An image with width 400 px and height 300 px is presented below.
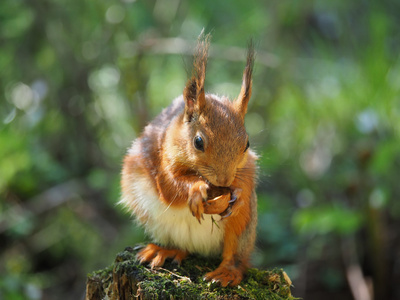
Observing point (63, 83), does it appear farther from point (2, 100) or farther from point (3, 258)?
point (3, 258)

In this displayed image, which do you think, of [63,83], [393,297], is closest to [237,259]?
[393,297]

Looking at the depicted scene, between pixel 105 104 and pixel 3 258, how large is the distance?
170 cm

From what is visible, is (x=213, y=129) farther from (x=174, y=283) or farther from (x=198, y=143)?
(x=174, y=283)

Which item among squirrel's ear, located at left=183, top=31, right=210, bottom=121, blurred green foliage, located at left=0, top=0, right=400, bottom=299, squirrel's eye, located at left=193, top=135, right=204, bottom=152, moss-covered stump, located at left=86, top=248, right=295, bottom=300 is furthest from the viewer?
blurred green foliage, located at left=0, top=0, right=400, bottom=299

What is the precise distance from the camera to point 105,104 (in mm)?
4660

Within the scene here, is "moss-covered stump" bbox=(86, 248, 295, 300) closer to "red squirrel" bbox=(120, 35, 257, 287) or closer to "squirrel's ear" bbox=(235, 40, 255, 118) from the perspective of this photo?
"red squirrel" bbox=(120, 35, 257, 287)

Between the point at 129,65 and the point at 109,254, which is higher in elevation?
the point at 129,65

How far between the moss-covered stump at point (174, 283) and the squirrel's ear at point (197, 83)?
0.61 metres

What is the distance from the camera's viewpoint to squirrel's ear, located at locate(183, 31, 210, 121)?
1.84 meters

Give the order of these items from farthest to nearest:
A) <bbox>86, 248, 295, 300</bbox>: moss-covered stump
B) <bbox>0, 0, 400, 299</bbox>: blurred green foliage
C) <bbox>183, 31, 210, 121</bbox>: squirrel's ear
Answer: <bbox>0, 0, 400, 299</bbox>: blurred green foliage → <bbox>183, 31, 210, 121</bbox>: squirrel's ear → <bbox>86, 248, 295, 300</bbox>: moss-covered stump

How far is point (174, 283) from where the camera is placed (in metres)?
1.68

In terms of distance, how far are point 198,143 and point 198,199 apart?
0.21 m

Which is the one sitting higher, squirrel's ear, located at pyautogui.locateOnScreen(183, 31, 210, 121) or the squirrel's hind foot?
squirrel's ear, located at pyautogui.locateOnScreen(183, 31, 210, 121)

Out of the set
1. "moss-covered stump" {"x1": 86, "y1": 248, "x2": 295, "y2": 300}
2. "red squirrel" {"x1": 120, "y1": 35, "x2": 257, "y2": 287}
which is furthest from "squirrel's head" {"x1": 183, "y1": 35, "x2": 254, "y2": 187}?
"moss-covered stump" {"x1": 86, "y1": 248, "x2": 295, "y2": 300}
